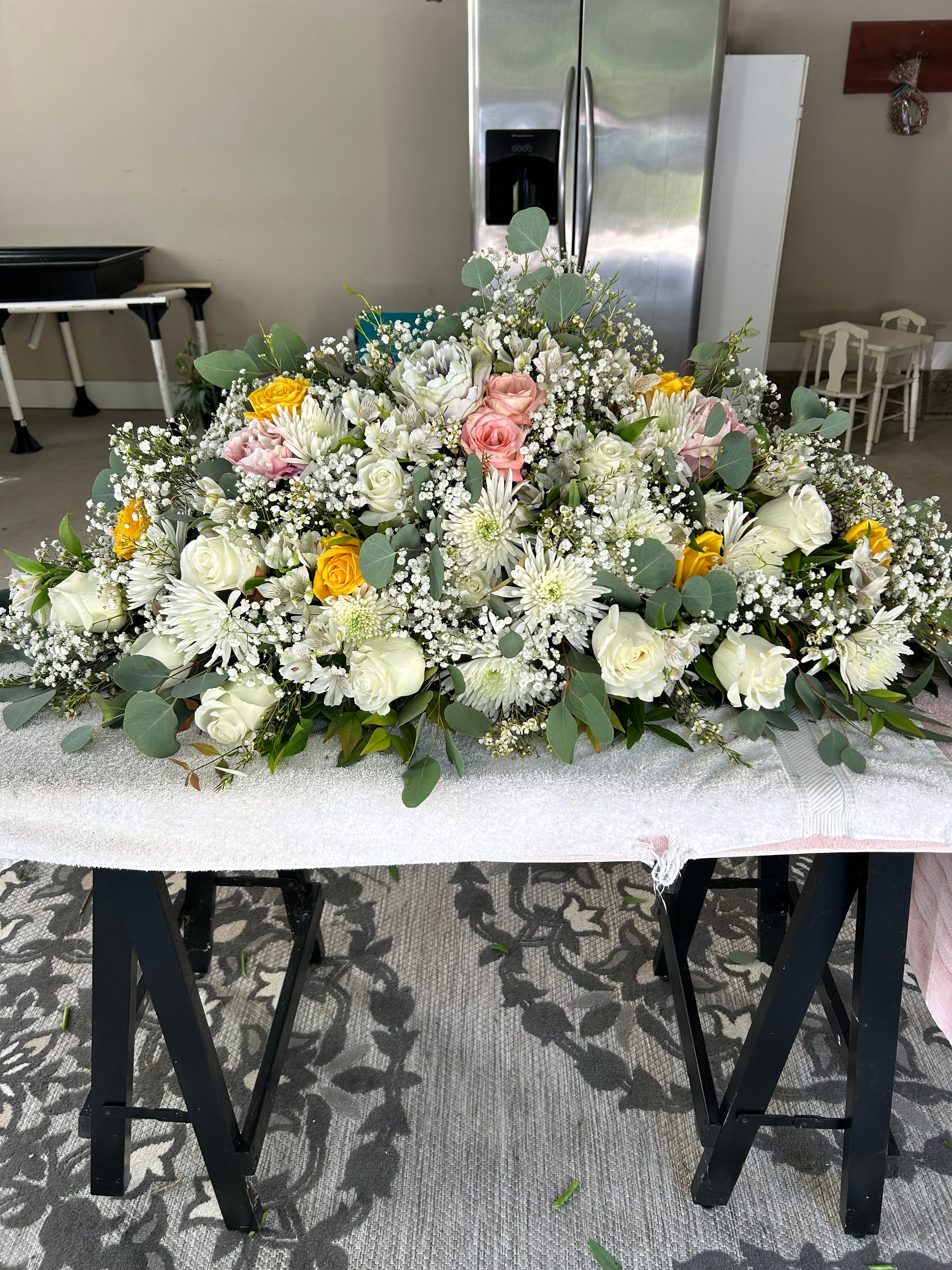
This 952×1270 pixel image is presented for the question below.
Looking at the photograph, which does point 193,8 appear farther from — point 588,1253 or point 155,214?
point 588,1253

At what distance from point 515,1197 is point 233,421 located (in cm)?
118

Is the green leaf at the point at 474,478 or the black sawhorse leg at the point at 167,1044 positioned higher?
the green leaf at the point at 474,478

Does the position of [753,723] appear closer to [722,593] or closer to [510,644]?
[722,593]

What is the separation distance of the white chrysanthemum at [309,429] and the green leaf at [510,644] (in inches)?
11.9

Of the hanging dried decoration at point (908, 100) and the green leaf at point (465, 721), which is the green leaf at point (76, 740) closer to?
the green leaf at point (465, 721)

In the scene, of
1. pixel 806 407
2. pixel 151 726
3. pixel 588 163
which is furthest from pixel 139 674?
pixel 588 163

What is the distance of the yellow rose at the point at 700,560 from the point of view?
0.95 meters

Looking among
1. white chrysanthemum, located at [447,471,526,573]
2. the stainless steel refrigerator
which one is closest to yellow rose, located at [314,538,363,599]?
white chrysanthemum, located at [447,471,526,573]

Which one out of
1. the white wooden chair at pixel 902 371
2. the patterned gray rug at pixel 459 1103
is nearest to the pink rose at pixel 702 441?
the patterned gray rug at pixel 459 1103

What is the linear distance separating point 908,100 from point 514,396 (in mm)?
4889

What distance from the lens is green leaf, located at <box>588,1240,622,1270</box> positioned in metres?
1.16

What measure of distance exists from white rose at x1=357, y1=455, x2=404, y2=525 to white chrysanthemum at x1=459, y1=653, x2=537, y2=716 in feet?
0.62

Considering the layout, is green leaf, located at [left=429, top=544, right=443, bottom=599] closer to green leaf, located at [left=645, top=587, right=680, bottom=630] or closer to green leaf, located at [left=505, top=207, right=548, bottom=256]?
green leaf, located at [left=645, top=587, right=680, bottom=630]

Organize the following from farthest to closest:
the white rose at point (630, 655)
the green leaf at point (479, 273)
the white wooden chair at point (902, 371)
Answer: the white wooden chair at point (902, 371) < the green leaf at point (479, 273) < the white rose at point (630, 655)
